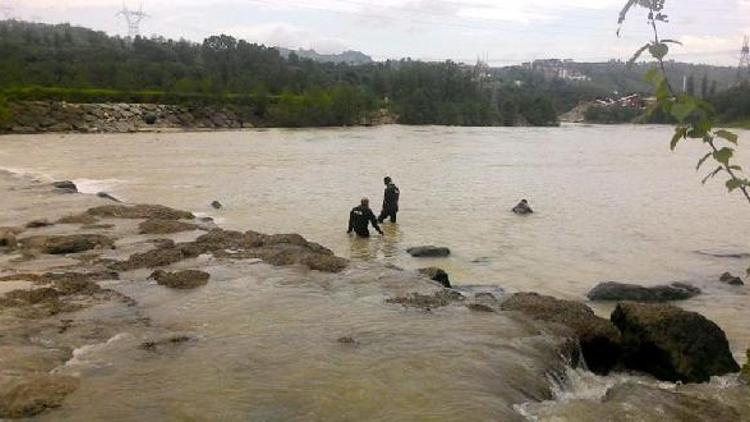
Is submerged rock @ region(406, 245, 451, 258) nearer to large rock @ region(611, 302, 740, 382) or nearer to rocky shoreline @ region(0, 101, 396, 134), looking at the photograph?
large rock @ region(611, 302, 740, 382)

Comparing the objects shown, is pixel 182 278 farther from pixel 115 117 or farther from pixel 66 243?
pixel 115 117

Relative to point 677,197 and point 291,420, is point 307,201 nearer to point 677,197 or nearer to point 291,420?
point 677,197

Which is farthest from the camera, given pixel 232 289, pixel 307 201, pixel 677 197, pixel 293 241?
pixel 677 197

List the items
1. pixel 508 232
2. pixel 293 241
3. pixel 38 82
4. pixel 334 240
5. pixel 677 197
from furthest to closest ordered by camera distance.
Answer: pixel 38 82
pixel 677 197
pixel 508 232
pixel 334 240
pixel 293 241

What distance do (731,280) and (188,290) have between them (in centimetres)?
1357

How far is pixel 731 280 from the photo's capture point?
59.4 ft

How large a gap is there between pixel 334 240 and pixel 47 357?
1370 cm

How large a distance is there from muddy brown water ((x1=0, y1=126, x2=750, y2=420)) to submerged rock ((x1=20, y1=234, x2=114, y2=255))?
396 cm

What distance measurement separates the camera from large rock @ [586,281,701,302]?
16.1m

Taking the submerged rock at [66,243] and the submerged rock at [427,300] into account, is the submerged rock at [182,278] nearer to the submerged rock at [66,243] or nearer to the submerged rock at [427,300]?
the submerged rock at [66,243]

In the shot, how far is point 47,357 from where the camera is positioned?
9578 millimetres

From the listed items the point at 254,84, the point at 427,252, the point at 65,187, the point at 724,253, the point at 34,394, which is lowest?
the point at 724,253

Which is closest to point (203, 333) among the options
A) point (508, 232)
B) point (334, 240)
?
point (334, 240)

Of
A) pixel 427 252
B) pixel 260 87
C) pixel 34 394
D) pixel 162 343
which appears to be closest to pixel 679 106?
pixel 34 394
